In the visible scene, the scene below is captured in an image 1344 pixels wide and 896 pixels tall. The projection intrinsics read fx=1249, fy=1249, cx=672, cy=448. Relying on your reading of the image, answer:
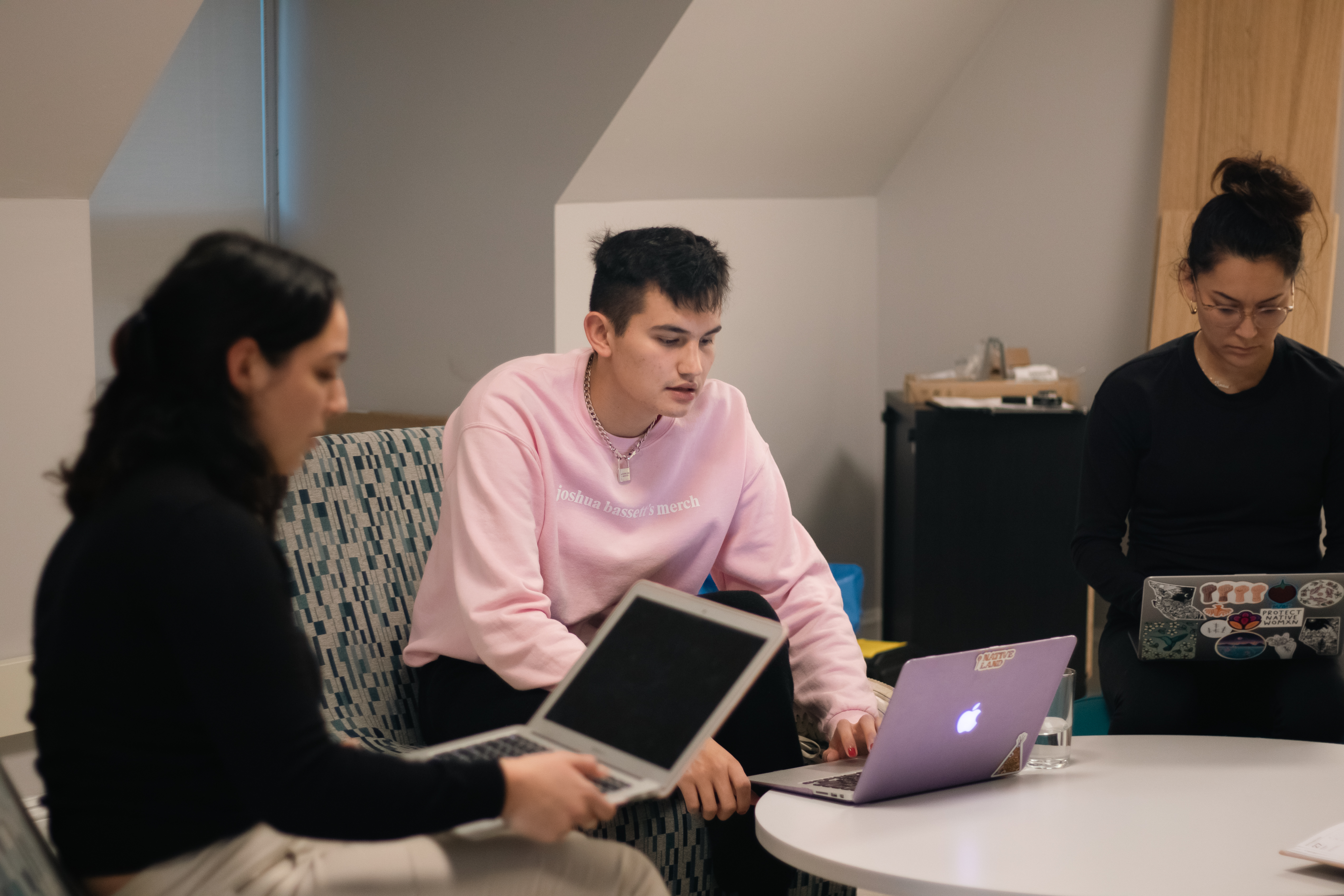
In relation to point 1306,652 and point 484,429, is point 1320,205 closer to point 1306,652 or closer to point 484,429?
point 1306,652

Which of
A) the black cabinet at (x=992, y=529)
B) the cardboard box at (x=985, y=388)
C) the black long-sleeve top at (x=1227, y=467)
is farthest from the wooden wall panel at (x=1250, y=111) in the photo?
the black long-sleeve top at (x=1227, y=467)

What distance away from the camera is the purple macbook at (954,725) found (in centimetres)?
126

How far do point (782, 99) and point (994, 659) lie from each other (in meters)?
2.25

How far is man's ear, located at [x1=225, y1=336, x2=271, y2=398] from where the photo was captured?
101 centimetres

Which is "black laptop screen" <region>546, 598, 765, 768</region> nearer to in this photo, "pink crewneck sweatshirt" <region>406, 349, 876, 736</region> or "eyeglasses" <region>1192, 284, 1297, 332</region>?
"pink crewneck sweatshirt" <region>406, 349, 876, 736</region>

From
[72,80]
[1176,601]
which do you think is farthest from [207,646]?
Answer: [72,80]

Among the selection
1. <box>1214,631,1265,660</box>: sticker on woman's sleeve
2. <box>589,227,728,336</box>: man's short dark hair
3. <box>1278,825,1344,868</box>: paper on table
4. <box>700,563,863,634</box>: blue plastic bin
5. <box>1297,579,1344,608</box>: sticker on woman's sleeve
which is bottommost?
<box>700,563,863,634</box>: blue plastic bin

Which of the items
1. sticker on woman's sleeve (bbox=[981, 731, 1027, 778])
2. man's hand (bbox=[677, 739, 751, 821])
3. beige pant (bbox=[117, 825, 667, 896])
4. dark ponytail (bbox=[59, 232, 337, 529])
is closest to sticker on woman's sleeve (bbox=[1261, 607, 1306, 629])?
sticker on woman's sleeve (bbox=[981, 731, 1027, 778])

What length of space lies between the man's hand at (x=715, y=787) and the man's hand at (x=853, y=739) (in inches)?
6.7

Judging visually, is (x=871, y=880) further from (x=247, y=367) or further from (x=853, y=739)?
(x=247, y=367)

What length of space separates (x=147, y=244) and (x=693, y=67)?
1.50 metres

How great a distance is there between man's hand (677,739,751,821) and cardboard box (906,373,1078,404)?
1969 mm

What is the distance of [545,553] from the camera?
1.73 metres

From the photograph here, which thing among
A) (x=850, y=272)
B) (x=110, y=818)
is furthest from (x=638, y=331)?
(x=850, y=272)
